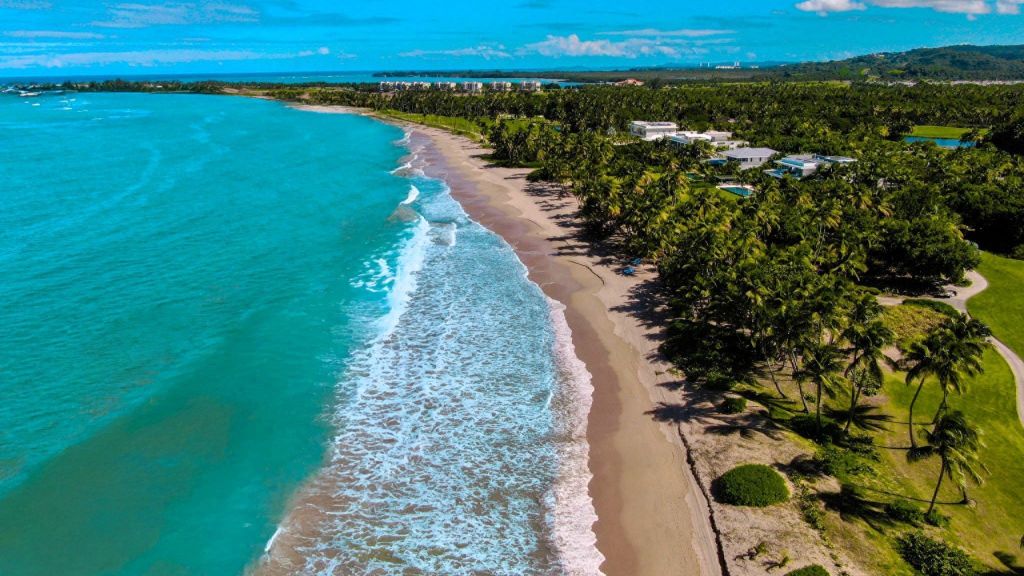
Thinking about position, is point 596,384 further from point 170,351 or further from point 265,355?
point 170,351

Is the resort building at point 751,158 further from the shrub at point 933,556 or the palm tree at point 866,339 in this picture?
the shrub at point 933,556

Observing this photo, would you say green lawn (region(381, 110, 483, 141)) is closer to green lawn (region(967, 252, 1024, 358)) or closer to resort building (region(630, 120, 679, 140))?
resort building (region(630, 120, 679, 140))

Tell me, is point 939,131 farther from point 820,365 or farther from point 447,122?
point 820,365

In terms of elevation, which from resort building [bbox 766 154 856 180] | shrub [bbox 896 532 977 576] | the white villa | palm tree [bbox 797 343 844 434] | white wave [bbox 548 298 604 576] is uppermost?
the white villa

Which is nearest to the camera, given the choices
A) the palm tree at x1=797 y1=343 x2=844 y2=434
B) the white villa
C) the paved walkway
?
the palm tree at x1=797 y1=343 x2=844 y2=434

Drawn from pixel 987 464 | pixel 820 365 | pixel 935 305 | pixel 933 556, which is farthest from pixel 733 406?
pixel 935 305

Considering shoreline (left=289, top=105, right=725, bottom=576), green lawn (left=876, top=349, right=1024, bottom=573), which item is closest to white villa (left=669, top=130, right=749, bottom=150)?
shoreline (left=289, top=105, right=725, bottom=576)
